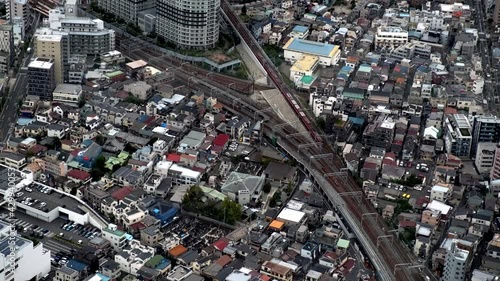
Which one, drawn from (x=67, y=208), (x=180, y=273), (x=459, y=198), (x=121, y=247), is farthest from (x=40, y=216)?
(x=459, y=198)

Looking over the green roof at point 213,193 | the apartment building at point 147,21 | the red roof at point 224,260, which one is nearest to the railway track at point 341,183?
the apartment building at point 147,21

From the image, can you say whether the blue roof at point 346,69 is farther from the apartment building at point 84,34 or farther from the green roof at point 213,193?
the green roof at point 213,193

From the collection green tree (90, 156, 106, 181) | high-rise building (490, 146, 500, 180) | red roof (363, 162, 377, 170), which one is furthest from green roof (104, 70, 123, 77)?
high-rise building (490, 146, 500, 180)

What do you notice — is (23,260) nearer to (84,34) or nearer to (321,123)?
(321,123)

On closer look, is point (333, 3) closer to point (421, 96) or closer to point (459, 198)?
point (421, 96)

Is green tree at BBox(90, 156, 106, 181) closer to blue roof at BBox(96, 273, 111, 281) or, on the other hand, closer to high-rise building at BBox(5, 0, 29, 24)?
blue roof at BBox(96, 273, 111, 281)

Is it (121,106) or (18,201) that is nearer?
(18,201)
